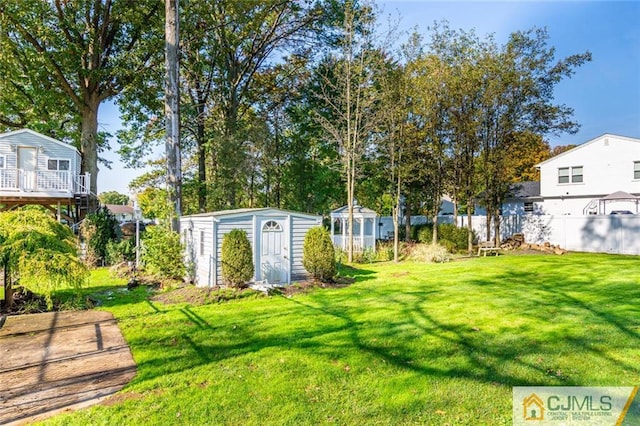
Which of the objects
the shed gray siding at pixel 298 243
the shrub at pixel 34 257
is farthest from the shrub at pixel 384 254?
the shrub at pixel 34 257

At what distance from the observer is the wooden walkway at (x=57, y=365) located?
3.62 m

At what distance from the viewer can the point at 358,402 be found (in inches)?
139

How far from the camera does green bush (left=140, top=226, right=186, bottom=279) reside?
33.0 feet

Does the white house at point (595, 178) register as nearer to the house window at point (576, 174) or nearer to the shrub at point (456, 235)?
the house window at point (576, 174)

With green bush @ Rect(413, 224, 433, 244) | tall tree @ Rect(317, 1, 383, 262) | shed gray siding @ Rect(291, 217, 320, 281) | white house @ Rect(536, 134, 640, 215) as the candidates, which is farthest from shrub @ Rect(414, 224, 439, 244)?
shed gray siding @ Rect(291, 217, 320, 281)

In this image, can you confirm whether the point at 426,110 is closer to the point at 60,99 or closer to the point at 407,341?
the point at 407,341

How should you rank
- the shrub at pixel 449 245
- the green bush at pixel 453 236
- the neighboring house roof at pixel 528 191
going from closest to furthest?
1. the shrub at pixel 449 245
2. the green bush at pixel 453 236
3. the neighboring house roof at pixel 528 191

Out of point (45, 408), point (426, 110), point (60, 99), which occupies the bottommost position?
point (45, 408)

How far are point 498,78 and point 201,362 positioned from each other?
16.4 m

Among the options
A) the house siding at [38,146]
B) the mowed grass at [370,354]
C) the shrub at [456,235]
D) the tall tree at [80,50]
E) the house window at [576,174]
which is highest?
the tall tree at [80,50]

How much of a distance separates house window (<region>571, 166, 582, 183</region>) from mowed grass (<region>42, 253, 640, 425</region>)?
587 inches

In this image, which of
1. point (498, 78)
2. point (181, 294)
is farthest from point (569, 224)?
point (181, 294)

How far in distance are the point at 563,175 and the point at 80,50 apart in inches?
1021

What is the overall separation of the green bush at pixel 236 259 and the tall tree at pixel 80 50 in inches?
491
